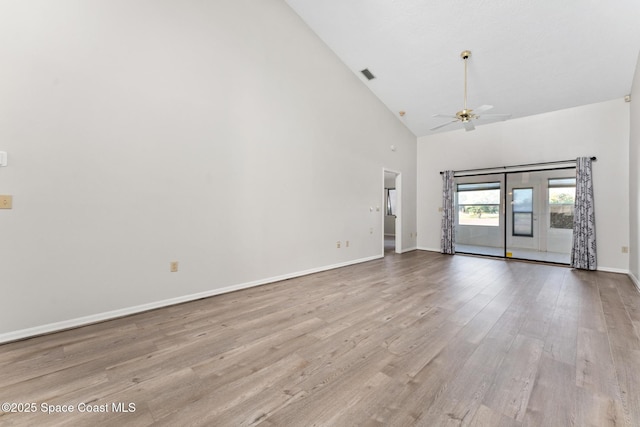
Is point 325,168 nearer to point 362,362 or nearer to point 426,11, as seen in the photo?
point 426,11

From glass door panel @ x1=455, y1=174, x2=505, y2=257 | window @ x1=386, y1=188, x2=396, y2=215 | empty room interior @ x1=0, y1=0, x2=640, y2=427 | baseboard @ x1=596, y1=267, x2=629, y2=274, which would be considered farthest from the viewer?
window @ x1=386, y1=188, x2=396, y2=215

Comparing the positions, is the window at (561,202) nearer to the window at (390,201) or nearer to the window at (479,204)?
the window at (479,204)

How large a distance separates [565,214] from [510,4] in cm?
438

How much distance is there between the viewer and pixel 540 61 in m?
4.19

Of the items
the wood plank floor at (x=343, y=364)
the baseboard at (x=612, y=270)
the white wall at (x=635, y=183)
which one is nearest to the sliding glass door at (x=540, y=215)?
the baseboard at (x=612, y=270)

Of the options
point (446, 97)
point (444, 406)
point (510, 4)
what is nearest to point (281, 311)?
point (444, 406)

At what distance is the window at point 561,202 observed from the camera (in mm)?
5457

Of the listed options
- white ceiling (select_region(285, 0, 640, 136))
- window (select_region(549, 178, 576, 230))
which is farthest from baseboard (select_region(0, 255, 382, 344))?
window (select_region(549, 178, 576, 230))

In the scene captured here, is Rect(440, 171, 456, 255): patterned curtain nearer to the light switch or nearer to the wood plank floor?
the wood plank floor

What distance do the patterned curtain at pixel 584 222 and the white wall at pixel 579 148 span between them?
150 mm

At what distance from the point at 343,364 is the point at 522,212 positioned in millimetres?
6215

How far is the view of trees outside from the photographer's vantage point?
21.0ft

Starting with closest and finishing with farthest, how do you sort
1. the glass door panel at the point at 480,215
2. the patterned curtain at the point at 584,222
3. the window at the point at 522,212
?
the patterned curtain at the point at 584,222
the window at the point at 522,212
the glass door panel at the point at 480,215

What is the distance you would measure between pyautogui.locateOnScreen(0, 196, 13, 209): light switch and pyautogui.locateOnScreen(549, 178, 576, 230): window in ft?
27.3
